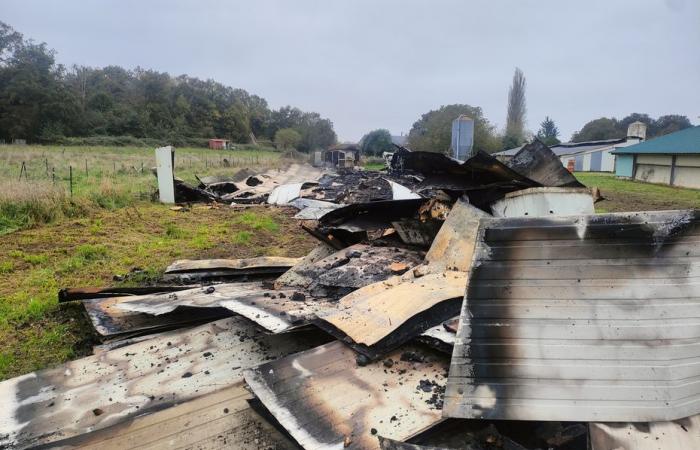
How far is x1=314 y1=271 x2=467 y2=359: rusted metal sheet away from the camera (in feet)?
7.16

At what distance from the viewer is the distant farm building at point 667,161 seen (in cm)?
1980

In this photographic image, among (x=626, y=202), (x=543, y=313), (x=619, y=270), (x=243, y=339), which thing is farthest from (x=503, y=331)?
(x=626, y=202)

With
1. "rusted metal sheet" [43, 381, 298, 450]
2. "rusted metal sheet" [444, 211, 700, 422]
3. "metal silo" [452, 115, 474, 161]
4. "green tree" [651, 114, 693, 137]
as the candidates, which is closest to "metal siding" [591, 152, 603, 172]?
"metal silo" [452, 115, 474, 161]

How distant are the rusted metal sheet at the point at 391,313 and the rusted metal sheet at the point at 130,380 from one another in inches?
12.0

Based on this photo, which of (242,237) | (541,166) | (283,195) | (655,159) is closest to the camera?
(541,166)

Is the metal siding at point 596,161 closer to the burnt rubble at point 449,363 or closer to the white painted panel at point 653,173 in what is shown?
the white painted panel at point 653,173

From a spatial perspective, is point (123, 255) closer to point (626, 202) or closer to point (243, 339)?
point (243, 339)

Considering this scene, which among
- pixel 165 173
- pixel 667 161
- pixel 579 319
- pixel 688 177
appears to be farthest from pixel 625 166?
pixel 579 319

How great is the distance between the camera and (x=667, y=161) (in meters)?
21.5

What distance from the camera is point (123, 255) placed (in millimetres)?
5777

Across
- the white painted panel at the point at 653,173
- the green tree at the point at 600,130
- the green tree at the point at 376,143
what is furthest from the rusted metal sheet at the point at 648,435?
the green tree at the point at 600,130

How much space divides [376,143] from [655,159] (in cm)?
2768

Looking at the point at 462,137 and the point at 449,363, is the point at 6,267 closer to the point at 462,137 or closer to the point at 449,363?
the point at 449,363

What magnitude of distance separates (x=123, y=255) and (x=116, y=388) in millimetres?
3869
